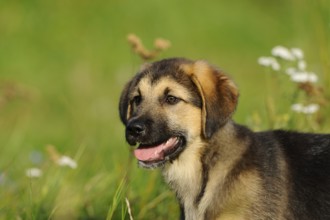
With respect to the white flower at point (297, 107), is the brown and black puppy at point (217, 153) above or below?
below

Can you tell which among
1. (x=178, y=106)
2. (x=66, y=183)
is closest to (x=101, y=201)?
(x=66, y=183)

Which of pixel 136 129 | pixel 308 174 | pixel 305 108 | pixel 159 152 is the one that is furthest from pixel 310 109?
pixel 136 129

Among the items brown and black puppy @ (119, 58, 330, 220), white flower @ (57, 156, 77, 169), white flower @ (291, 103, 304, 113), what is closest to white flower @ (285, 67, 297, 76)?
white flower @ (291, 103, 304, 113)

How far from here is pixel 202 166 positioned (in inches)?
255

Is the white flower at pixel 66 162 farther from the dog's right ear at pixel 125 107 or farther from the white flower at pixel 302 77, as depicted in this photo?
the white flower at pixel 302 77

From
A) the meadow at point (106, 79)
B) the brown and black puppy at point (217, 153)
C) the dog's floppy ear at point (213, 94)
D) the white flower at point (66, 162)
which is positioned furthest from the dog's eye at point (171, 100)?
the white flower at point (66, 162)

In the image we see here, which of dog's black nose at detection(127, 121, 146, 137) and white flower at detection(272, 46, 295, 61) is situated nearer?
dog's black nose at detection(127, 121, 146, 137)

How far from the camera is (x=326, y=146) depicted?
21.3 ft

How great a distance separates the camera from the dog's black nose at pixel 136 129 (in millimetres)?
6352

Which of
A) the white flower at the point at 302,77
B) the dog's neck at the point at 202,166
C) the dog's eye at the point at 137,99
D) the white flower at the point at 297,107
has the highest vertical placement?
the white flower at the point at 302,77

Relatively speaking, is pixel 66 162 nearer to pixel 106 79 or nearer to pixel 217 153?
pixel 217 153

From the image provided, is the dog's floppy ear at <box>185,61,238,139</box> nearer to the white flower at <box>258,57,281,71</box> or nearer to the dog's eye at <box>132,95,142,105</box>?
the dog's eye at <box>132,95,142,105</box>

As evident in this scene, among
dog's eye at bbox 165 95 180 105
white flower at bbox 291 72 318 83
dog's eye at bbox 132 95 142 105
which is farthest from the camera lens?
white flower at bbox 291 72 318 83

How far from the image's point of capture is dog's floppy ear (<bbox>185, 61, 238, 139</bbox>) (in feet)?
20.9
